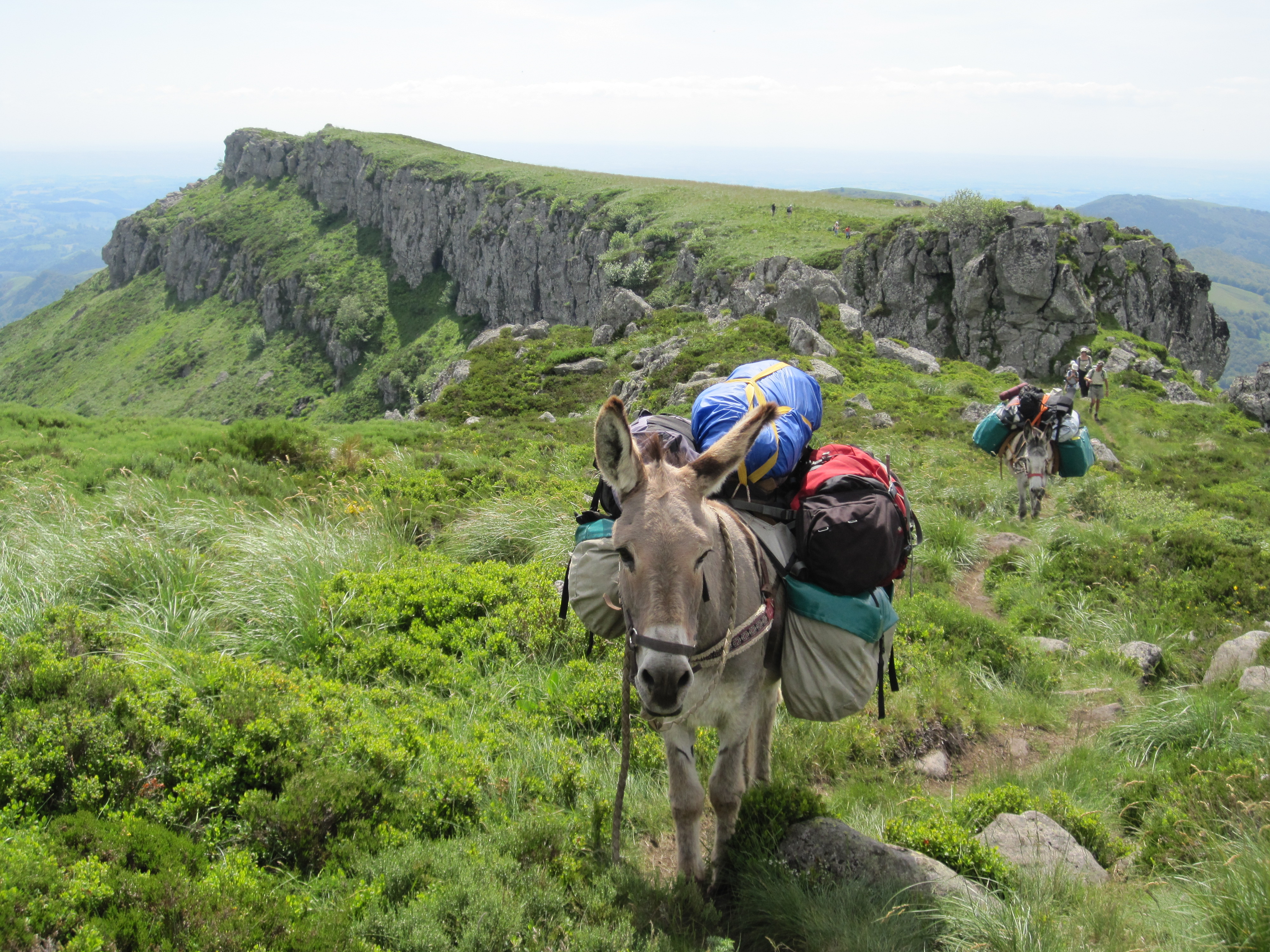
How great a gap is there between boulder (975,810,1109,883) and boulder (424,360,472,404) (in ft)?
83.9

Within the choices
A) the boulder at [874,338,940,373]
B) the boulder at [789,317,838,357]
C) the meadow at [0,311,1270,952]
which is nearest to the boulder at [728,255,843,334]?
the boulder at [789,317,838,357]

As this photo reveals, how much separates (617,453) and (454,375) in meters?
28.9

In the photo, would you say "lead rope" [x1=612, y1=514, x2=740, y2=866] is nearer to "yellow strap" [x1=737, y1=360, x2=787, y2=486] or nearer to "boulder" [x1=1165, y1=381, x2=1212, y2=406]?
"yellow strap" [x1=737, y1=360, x2=787, y2=486]

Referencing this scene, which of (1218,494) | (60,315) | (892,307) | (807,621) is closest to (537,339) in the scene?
(892,307)

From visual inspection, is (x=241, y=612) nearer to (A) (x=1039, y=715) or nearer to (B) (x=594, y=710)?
(B) (x=594, y=710)

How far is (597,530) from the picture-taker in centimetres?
393

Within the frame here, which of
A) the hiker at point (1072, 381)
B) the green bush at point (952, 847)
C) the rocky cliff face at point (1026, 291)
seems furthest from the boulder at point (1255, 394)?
the green bush at point (952, 847)

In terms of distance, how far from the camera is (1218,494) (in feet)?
49.7

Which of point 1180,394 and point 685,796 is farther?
point 1180,394

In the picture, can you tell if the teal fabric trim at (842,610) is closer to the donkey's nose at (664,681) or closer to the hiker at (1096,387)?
the donkey's nose at (664,681)

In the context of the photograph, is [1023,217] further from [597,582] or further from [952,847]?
[597,582]

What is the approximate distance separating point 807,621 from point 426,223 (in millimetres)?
88655

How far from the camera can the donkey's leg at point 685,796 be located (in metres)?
3.64

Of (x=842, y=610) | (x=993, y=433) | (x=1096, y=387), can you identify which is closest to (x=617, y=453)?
(x=842, y=610)
